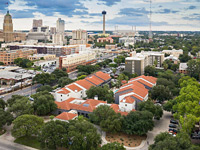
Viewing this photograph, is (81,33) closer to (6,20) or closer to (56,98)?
(6,20)

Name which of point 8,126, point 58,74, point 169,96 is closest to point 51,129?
point 8,126

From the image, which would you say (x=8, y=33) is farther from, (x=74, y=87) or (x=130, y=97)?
(x=130, y=97)

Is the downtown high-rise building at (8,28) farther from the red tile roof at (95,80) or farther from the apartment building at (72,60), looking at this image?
the red tile roof at (95,80)

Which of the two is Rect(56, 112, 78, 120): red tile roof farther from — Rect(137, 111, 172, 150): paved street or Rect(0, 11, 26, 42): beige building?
Rect(0, 11, 26, 42): beige building

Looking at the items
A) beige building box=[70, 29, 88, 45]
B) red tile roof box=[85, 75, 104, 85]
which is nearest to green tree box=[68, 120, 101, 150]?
red tile roof box=[85, 75, 104, 85]

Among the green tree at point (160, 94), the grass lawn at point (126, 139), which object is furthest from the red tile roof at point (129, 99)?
the green tree at point (160, 94)
